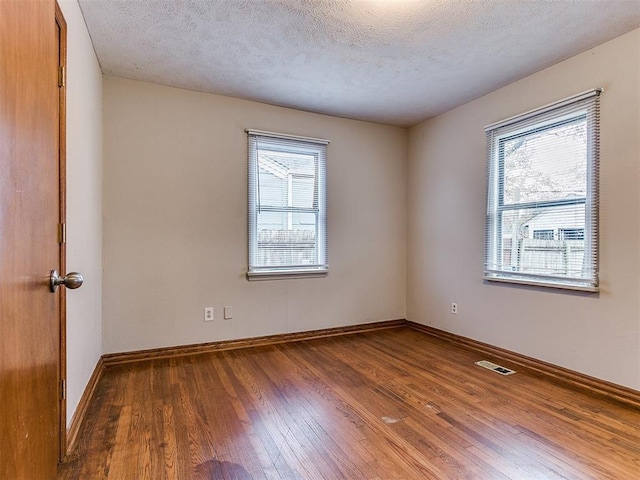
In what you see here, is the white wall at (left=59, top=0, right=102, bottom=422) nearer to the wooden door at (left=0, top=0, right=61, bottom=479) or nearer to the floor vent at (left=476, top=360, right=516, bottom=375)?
the wooden door at (left=0, top=0, right=61, bottom=479)

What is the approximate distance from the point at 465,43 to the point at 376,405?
257cm

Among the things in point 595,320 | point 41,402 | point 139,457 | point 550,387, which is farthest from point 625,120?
point 139,457

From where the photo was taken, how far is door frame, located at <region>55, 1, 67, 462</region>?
1642 mm

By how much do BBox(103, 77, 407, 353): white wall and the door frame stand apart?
1370 mm

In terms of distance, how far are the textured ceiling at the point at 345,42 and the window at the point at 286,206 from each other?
0.55m

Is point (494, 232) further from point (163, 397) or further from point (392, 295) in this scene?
point (163, 397)

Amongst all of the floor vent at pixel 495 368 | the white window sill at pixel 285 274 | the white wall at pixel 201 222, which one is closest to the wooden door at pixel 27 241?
the white wall at pixel 201 222

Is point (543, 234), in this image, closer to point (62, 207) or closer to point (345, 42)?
point (345, 42)

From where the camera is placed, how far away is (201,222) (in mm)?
3299

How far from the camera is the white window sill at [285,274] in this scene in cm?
351

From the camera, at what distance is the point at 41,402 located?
0.87 m

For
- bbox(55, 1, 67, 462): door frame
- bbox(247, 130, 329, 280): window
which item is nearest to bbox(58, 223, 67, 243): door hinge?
bbox(55, 1, 67, 462): door frame

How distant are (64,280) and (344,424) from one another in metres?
1.65

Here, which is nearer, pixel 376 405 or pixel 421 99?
pixel 376 405
